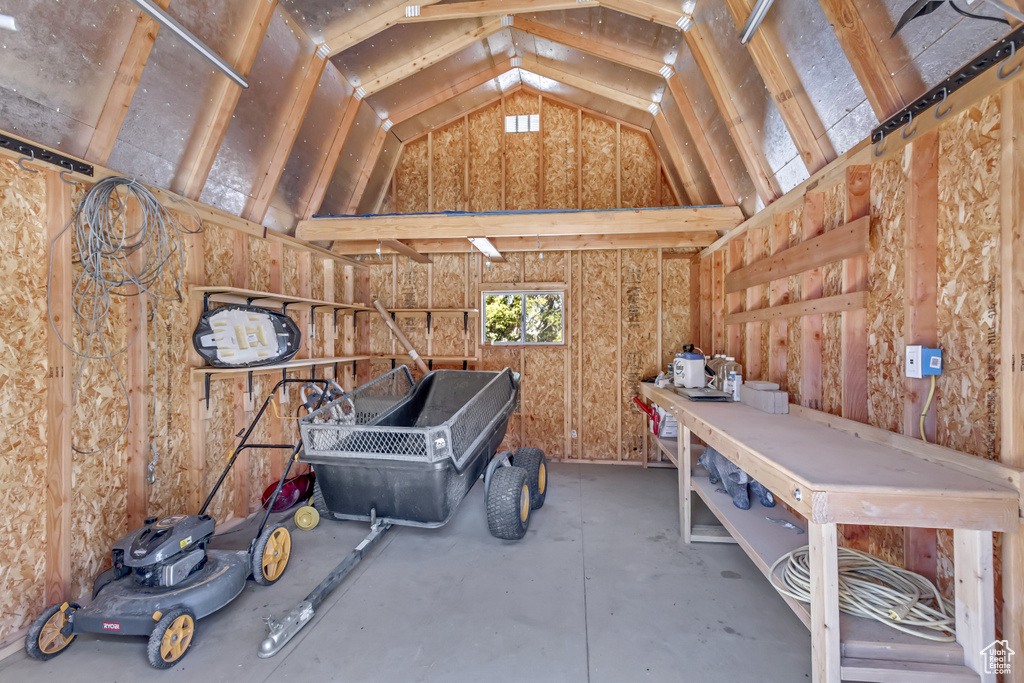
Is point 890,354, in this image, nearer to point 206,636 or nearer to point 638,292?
point 638,292

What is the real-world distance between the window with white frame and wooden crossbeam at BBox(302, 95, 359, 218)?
2110 millimetres

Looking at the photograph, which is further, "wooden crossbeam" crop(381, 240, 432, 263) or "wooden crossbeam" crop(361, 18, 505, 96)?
"wooden crossbeam" crop(381, 240, 432, 263)

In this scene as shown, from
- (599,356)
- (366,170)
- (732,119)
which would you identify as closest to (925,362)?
(732,119)

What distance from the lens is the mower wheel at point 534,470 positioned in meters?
3.55

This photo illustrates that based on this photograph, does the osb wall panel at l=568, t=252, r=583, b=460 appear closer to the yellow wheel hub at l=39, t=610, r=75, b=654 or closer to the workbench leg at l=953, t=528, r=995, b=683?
the workbench leg at l=953, t=528, r=995, b=683

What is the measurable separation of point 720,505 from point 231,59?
4250 mm

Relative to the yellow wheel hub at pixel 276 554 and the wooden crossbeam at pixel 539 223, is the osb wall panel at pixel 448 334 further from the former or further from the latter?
the yellow wheel hub at pixel 276 554

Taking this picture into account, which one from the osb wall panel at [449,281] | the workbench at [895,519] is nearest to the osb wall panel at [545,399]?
the osb wall panel at [449,281]

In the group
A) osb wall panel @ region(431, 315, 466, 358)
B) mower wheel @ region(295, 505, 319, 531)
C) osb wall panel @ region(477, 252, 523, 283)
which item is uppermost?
osb wall panel @ region(477, 252, 523, 283)

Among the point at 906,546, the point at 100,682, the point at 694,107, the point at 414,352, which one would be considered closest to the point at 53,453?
the point at 100,682

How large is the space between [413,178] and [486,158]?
3.16 feet

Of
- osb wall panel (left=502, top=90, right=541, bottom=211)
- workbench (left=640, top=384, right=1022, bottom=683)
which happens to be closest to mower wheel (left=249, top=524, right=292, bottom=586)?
workbench (left=640, top=384, right=1022, bottom=683)

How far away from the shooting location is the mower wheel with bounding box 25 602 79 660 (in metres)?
1.91

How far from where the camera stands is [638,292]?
16.6 feet
